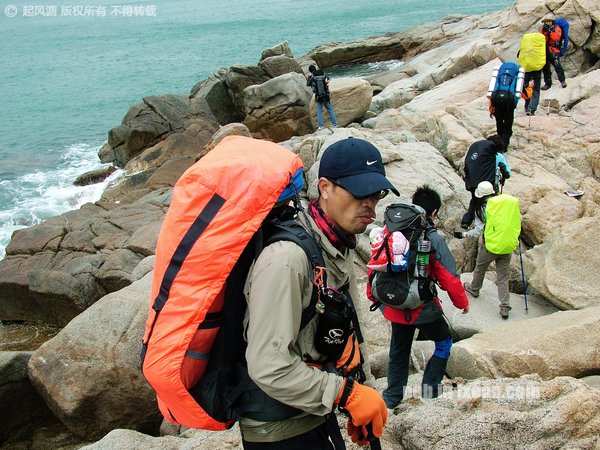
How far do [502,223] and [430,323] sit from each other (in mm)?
2944

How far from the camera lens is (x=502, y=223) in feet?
24.3

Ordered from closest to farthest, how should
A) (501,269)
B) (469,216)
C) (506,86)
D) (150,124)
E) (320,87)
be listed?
1. (501,269)
2. (469,216)
3. (506,86)
4. (320,87)
5. (150,124)

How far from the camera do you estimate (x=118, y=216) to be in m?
15.3

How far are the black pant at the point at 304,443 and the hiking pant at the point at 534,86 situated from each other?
14.1 metres

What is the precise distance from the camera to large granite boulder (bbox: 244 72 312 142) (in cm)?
2364

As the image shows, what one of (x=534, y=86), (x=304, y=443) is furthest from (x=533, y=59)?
(x=304, y=443)

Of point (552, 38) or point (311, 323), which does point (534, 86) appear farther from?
point (311, 323)

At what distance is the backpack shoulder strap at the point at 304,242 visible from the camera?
8.49 feet

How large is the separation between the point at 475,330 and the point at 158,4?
140787 mm

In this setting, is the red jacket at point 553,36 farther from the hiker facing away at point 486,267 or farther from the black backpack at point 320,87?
the hiker facing away at point 486,267

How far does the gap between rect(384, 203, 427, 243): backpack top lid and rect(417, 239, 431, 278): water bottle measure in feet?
0.25

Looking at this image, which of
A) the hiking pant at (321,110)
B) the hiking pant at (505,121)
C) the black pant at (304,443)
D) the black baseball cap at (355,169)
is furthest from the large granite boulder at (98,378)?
the hiking pant at (321,110)

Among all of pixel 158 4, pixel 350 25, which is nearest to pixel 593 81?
pixel 350 25

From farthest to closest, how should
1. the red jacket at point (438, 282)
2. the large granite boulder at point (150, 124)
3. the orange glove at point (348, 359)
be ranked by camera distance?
the large granite boulder at point (150, 124) → the red jacket at point (438, 282) → the orange glove at point (348, 359)
